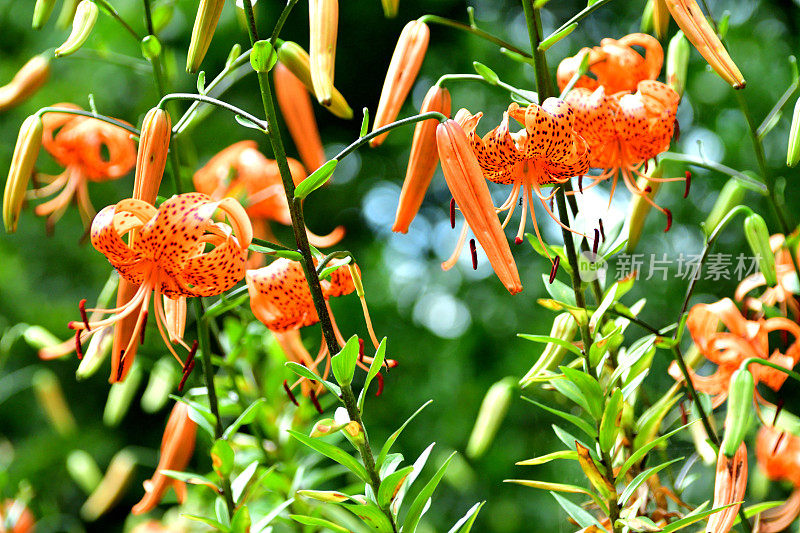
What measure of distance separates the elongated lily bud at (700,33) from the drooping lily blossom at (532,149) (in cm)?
9

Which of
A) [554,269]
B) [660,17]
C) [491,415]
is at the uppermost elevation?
[660,17]

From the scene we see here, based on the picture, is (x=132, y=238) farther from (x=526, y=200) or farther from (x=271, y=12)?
(x=271, y=12)

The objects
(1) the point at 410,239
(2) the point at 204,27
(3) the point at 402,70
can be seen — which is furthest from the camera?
(1) the point at 410,239

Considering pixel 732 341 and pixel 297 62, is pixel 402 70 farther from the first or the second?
pixel 732 341

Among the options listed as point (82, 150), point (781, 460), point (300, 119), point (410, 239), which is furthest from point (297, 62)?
point (410, 239)

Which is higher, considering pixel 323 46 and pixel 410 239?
pixel 323 46

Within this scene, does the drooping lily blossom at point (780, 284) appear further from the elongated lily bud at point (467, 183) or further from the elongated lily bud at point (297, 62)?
the elongated lily bud at point (297, 62)

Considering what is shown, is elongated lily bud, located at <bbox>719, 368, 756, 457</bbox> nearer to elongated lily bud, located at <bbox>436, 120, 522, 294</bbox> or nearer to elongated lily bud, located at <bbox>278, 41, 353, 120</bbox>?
elongated lily bud, located at <bbox>436, 120, 522, 294</bbox>

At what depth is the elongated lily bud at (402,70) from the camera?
59cm

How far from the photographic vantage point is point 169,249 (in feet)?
1.71

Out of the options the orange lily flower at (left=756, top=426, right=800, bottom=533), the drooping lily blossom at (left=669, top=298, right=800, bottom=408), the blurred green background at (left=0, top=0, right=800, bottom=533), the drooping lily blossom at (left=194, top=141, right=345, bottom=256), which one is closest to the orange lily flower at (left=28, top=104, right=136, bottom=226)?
the drooping lily blossom at (left=194, top=141, right=345, bottom=256)

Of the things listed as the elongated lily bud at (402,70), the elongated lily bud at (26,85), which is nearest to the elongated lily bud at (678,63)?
the elongated lily bud at (402,70)

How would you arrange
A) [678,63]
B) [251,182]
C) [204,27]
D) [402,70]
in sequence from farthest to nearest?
1. [251,182]
2. [678,63]
3. [402,70]
4. [204,27]

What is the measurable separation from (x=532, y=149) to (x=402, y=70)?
11 centimetres
